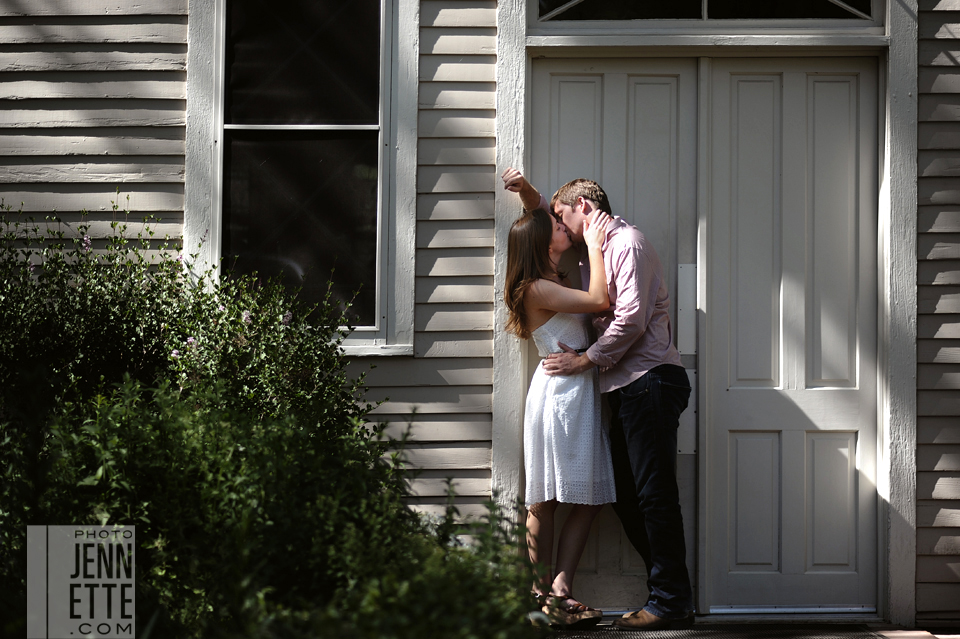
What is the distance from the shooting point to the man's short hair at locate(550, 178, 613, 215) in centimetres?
337

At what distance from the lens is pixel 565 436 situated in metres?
3.23

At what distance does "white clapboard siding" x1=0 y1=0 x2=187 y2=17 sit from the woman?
199cm

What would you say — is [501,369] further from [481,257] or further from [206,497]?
[206,497]

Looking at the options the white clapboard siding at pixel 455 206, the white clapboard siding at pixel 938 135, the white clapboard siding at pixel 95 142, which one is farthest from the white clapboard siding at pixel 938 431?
the white clapboard siding at pixel 95 142

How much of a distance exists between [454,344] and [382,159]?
939mm

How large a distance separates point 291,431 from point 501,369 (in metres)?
1.29

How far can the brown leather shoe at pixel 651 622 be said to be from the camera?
3.24m

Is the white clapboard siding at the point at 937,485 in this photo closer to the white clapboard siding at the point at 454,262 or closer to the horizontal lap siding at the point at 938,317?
the horizontal lap siding at the point at 938,317

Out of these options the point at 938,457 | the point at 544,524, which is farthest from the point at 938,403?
the point at 544,524

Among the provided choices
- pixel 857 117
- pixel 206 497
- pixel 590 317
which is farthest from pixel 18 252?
pixel 857 117

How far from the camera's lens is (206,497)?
2324 millimetres

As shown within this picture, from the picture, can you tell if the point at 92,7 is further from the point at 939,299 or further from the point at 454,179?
the point at 939,299

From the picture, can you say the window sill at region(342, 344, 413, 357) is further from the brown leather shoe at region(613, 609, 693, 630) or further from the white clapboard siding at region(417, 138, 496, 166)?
the brown leather shoe at region(613, 609, 693, 630)

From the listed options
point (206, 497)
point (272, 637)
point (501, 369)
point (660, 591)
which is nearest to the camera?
point (272, 637)
